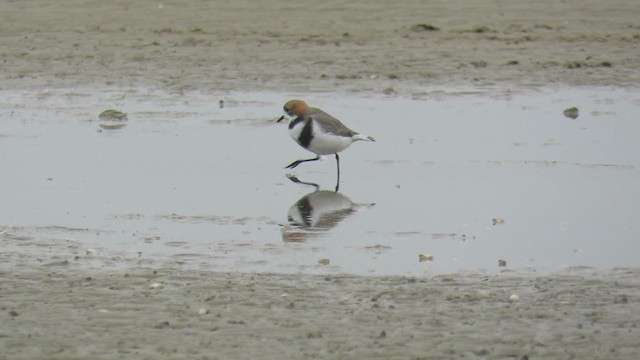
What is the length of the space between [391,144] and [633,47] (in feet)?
21.4

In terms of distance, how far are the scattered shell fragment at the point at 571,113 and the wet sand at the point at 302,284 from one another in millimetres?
1461

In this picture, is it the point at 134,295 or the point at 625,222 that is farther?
the point at 625,222

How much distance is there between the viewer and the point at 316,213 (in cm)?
1091

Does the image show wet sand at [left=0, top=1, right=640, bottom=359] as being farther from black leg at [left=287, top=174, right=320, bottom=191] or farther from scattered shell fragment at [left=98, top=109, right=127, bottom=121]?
black leg at [left=287, top=174, right=320, bottom=191]

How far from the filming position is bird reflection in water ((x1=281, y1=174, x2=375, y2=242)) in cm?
1013

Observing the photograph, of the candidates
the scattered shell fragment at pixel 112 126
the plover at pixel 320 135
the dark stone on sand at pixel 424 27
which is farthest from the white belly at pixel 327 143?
the dark stone on sand at pixel 424 27

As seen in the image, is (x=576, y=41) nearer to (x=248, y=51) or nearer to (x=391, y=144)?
(x=248, y=51)

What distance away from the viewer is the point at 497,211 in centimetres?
1082

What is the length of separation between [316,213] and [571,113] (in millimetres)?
5183

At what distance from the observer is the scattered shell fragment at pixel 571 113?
596 inches

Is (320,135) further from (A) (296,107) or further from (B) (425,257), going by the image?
(B) (425,257)

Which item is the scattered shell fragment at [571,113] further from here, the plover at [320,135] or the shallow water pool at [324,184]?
the plover at [320,135]

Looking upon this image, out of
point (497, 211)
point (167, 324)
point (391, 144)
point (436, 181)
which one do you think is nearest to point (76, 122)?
point (391, 144)

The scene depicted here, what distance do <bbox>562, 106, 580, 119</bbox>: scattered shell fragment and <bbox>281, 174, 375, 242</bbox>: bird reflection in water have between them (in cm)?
426
